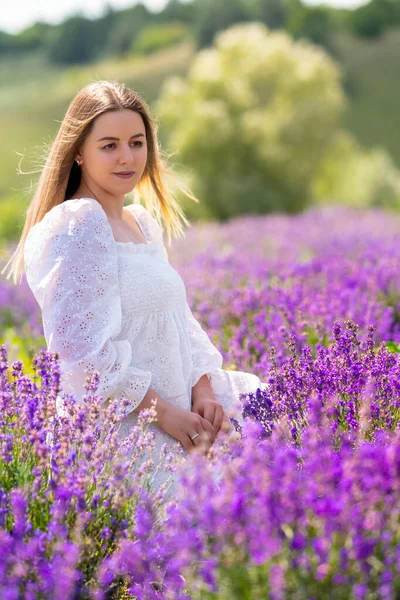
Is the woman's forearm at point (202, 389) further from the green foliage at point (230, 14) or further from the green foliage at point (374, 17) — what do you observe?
the green foliage at point (374, 17)

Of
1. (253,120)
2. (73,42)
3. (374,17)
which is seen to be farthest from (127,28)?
(253,120)

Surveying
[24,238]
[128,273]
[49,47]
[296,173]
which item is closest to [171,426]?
[128,273]

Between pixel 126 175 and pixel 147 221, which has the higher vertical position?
pixel 126 175

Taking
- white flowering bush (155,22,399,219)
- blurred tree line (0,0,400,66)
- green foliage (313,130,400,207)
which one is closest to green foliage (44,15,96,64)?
blurred tree line (0,0,400,66)

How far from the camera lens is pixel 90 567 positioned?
183 centimetres

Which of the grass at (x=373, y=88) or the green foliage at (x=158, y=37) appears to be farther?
the green foliage at (x=158, y=37)

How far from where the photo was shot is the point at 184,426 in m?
2.38

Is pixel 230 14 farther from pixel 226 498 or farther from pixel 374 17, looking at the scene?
pixel 226 498

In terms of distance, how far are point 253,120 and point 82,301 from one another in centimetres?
1556

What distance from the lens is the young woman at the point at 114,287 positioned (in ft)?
7.82

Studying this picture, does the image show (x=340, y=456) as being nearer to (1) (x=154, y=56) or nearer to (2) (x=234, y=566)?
(2) (x=234, y=566)

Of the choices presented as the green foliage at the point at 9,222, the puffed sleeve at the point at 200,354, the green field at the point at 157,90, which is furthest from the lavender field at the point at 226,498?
the green field at the point at 157,90

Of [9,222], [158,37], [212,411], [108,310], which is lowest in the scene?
[9,222]

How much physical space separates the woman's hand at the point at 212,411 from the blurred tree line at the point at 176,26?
42.7 metres
